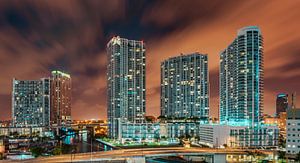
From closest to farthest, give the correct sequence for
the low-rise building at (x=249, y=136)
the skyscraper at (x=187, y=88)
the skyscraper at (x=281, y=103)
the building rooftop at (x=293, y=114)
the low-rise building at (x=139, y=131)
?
1. the building rooftop at (x=293, y=114)
2. the low-rise building at (x=249, y=136)
3. the low-rise building at (x=139, y=131)
4. the skyscraper at (x=187, y=88)
5. the skyscraper at (x=281, y=103)

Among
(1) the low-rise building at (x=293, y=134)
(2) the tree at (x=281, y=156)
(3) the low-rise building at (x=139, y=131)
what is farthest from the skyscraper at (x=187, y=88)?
(1) the low-rise building at (x=293, y=134)

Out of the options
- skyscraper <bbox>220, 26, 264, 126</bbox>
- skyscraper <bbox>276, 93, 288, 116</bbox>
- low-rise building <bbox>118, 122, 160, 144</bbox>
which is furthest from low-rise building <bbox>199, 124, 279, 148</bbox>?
skyscraper <bbox>276, 93, 288, 116</bbox>

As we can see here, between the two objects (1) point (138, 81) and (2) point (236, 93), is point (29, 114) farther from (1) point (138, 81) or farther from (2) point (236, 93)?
(2) point (236, 93)

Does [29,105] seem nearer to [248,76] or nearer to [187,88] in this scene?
[187,88]

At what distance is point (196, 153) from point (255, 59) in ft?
87.7

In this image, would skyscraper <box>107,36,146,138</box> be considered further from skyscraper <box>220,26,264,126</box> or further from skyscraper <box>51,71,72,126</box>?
skyscraper <box>51,71,72,126</box>

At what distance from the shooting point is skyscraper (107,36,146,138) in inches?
2746

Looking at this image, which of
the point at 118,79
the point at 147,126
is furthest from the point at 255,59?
the point at 118,79

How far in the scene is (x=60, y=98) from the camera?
373 ft

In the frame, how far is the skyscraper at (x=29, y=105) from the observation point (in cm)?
9456

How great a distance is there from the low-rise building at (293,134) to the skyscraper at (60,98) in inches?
3158

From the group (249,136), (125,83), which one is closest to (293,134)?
(249,136)

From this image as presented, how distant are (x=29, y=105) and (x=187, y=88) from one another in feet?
162

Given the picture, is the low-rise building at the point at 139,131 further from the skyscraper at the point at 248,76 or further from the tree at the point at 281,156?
the tree at the point at 281,156
